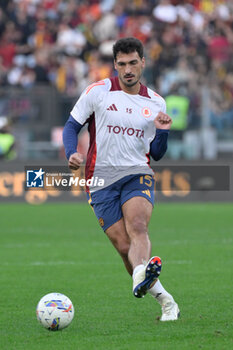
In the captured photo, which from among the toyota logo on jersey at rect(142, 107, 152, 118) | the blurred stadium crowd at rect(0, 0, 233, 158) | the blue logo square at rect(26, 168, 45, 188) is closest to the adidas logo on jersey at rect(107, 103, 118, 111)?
the toyota logo on jersey at rect(142, 107, 152, 118)

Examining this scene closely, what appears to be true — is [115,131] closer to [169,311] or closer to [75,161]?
[75,161]

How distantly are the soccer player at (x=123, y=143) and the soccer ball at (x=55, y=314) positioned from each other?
0.71 m

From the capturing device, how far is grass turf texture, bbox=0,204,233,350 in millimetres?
5770

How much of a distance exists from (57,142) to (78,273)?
8.95 metres

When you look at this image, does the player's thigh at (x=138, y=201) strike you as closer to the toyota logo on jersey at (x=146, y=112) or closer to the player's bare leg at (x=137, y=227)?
the player's bare leg at (x=137, y=227)

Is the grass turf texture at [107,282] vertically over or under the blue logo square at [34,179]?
under

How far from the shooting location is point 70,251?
1184cm

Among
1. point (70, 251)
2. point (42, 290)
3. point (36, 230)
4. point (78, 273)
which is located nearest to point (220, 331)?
point (42, 290)

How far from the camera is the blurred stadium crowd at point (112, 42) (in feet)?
62.9

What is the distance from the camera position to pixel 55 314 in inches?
235

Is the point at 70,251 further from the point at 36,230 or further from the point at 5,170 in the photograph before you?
the point at 5,170

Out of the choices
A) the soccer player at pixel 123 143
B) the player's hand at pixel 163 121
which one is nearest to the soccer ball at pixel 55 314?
the soccer player at pixel 123 143

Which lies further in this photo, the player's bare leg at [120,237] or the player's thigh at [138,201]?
the player's bare leg at [120,237]

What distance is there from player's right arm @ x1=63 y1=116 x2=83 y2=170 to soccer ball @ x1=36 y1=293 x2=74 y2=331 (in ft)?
3.32
